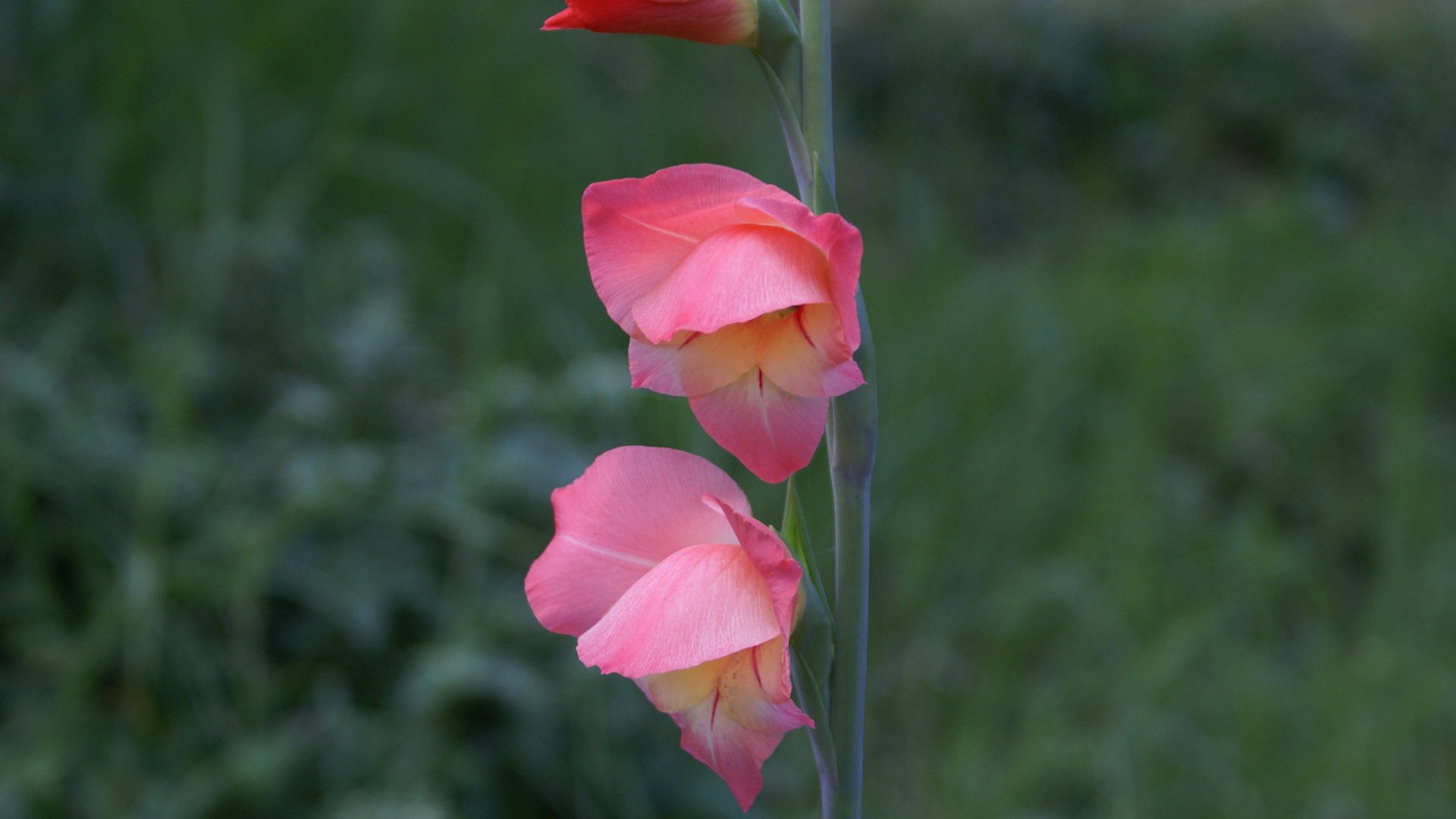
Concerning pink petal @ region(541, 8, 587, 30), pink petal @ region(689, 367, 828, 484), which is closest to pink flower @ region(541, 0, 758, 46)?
pink petal @ region(541, 8, 587, 30)

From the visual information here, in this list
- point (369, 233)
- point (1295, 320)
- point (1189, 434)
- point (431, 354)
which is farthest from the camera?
point (1295, 320)

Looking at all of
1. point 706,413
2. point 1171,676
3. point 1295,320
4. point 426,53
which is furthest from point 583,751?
point 1295,320

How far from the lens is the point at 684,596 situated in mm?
337

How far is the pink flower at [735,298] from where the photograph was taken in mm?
315

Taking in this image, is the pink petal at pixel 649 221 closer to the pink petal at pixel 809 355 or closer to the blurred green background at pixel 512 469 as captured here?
the pink petal at pixel 809 355

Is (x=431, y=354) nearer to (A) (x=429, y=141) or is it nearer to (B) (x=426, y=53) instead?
(A) (x=429, y=141)

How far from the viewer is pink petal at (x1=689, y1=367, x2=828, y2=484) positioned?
332 millimetres

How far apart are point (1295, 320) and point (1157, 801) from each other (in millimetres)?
2323

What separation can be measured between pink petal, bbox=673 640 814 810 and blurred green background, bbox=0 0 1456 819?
135 mm

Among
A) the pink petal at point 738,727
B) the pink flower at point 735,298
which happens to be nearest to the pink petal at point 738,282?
the pink flower at point 735,298

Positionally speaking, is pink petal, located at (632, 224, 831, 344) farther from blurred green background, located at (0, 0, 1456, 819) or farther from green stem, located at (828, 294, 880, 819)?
blurred green background, located at (0, 0, 1456, 819)

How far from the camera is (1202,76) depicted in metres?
6.07

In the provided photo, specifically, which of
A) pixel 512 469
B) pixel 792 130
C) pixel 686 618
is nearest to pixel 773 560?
pixel 686 618

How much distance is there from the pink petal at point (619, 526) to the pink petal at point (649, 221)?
48mm
